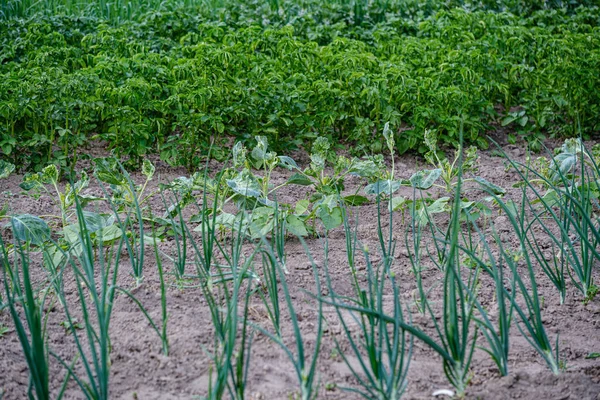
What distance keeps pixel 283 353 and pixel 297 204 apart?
4.09ft

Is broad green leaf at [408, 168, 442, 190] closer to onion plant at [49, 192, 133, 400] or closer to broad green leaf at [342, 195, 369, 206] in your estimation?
broad green leaf at [342, 195, 369, 206]

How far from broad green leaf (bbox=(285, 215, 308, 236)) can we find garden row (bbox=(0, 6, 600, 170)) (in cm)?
122

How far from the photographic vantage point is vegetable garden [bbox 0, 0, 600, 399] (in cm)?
227

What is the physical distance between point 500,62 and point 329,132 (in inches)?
52.4

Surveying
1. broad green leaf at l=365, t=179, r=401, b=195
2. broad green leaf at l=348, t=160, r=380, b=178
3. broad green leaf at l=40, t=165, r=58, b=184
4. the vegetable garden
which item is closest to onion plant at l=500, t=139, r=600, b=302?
the vegetable garden

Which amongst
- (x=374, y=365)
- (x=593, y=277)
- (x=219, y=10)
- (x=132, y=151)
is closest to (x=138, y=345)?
(x=374, y=365)

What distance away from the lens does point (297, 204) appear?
11.8 feet

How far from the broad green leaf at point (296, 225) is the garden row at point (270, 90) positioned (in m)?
1.22

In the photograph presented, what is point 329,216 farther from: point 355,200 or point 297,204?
point 355,200

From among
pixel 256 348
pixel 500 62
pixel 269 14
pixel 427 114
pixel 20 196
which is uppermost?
pixel 269 14

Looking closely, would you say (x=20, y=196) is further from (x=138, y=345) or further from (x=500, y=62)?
(x=500, y=62)

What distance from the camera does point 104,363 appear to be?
6.43ft

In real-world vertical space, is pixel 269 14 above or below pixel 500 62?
above

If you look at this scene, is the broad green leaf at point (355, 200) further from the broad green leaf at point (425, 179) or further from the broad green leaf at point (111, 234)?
the broad green leaf at point (111, 234)
